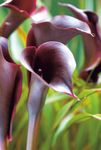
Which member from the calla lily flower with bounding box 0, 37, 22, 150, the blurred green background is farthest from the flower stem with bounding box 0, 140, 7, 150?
the blurred green background

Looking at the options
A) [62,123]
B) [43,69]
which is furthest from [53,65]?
[62,123]

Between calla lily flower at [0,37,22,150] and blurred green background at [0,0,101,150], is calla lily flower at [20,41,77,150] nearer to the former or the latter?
calla lily flower at [0,37,22,150]

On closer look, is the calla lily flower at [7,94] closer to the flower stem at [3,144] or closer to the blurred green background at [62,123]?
the flower stem at [3,144]

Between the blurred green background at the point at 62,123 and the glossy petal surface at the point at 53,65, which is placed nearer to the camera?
the glossy petal surface at the point at 53,65

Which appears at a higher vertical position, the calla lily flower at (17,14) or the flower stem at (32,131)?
the calla lily flower at (17,14)

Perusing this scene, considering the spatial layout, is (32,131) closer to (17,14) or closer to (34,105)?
(34,105)

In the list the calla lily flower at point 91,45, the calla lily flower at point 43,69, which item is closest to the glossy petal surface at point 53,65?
the calla lily flower at point 43,69
